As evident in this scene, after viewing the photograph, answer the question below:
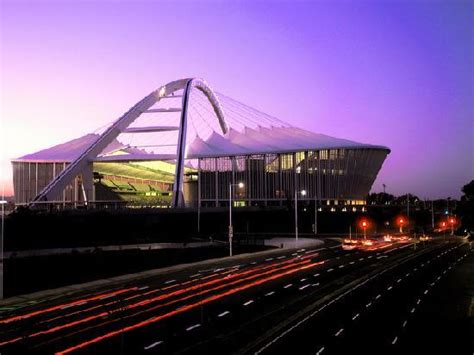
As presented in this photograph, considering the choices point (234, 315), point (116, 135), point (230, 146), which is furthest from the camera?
point (230, 146)

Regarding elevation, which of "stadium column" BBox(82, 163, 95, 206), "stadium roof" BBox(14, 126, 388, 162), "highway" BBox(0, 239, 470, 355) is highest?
"stadium roof" BBox(14, 126, 388, 162)

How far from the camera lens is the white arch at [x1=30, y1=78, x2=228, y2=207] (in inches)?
3834

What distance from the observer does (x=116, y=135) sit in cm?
10912

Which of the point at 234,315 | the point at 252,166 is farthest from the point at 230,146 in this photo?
the point at 234,315

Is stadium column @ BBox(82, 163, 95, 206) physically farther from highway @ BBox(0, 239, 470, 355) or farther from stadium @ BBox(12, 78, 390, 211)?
highway @ BBox(0, 239, 470, 355)

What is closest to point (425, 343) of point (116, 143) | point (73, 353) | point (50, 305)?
point (73, 353)

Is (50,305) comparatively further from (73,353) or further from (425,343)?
(425,343)

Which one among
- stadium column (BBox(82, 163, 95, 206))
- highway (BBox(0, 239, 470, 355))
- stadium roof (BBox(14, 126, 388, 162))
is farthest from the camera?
stadium roof (BBox(14, 126, 388, 162))

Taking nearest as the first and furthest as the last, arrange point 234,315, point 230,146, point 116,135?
point 234,315 → point 116,135 → point 230,146

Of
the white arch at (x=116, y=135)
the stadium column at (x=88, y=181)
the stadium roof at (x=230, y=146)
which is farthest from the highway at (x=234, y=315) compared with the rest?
the stadium roof at (x=230, y=146)

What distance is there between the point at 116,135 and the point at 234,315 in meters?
90.8

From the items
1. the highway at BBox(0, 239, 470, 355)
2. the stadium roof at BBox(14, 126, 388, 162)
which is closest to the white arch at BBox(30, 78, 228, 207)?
the stadium roof at BBox(14, 126, 388, 162)

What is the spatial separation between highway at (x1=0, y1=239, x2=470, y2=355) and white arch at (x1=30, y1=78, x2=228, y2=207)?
200ft

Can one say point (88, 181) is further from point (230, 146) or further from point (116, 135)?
point (230, 146)
